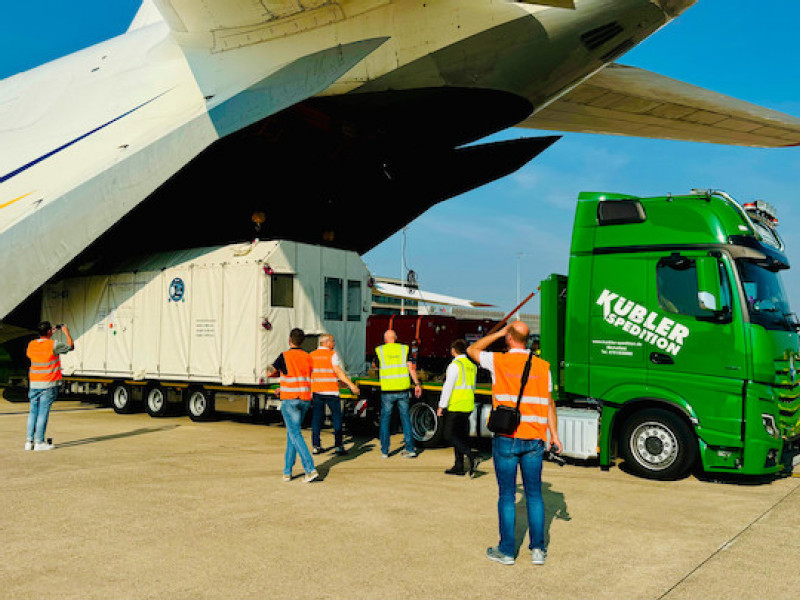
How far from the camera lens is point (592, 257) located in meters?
9.13

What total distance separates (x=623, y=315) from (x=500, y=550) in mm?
4688

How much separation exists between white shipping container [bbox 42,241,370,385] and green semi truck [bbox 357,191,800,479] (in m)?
5.47

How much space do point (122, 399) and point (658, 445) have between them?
39.6 ft

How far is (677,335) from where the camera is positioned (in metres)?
8.34

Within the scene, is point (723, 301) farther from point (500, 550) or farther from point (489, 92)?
point (489, 92)

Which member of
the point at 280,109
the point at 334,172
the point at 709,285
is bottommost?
the point at 709,285

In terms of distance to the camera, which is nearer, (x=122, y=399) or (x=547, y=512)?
(x=547, y=512)

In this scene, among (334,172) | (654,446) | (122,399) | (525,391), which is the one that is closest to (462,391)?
(654,446)

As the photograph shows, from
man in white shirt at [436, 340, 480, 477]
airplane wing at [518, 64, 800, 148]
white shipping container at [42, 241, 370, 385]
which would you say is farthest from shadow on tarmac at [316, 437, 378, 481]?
airplane wing at [518, 64, 800, 148]

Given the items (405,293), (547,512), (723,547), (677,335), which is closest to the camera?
(723,547)

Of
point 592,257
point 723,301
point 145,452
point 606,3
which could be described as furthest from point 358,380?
point 606,3

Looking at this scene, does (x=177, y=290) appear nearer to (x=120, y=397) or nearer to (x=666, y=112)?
(x=120, y=397)

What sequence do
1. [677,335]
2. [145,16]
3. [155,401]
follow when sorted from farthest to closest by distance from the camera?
[145,16] → [155,401] → [677,335]

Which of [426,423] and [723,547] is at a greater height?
[426,423]
